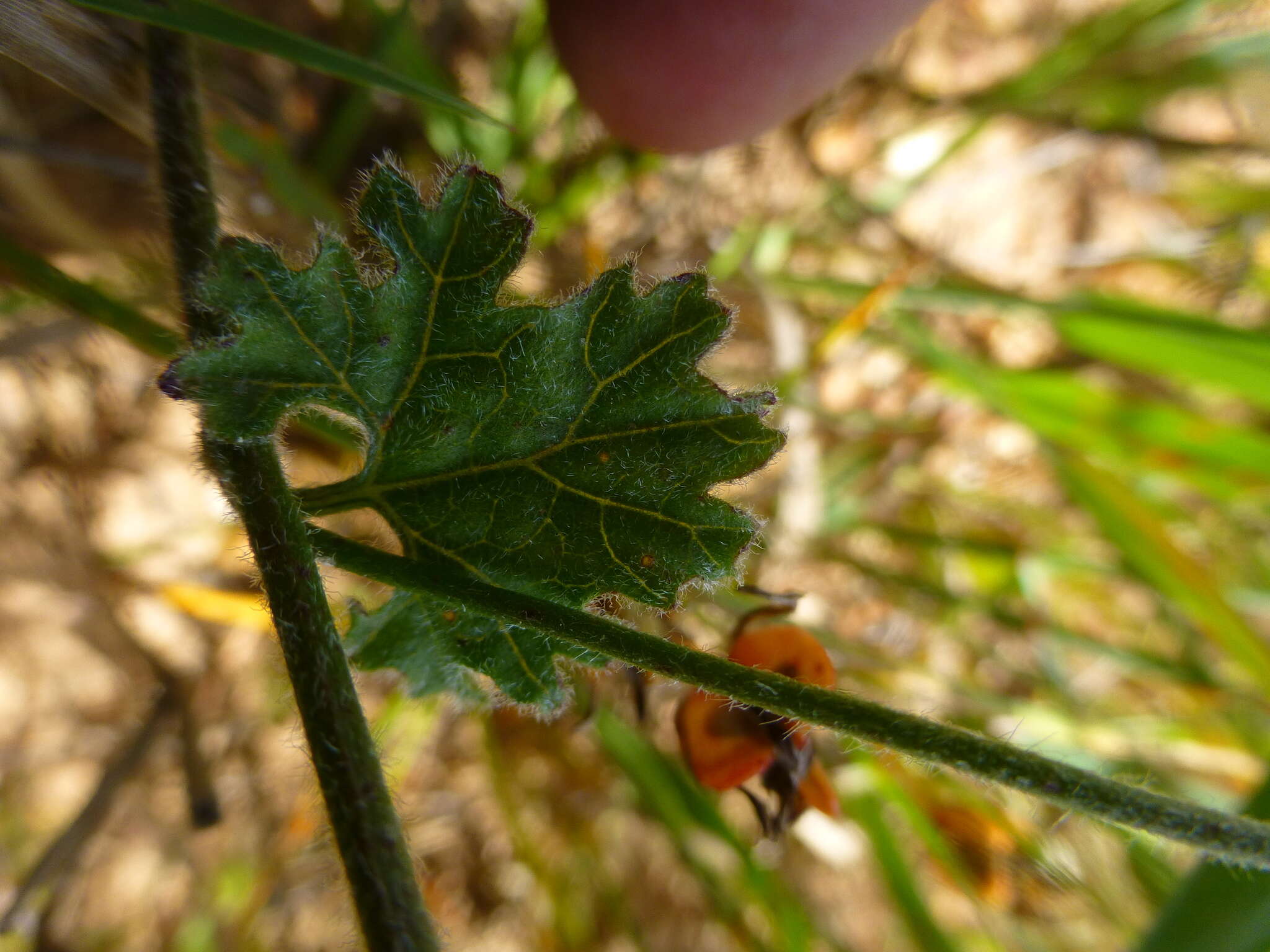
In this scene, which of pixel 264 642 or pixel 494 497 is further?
pixel 264 642

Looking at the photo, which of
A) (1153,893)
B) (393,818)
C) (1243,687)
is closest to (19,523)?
(393,818)

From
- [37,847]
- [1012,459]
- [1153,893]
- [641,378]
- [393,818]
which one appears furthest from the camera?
[1012,459]

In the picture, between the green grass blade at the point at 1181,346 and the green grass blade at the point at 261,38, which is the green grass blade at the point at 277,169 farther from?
the green grass blade at the point at 1181,346

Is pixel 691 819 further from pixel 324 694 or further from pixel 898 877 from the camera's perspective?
pixel 324 694

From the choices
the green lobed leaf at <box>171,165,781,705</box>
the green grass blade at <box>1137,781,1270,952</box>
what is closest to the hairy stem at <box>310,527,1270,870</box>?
the green lobed leaf at <box>171,165,781,705</box>

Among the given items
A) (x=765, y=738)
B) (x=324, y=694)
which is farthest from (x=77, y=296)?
(x=765, y=738)

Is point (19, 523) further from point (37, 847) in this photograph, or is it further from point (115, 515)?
point (37, 847)
